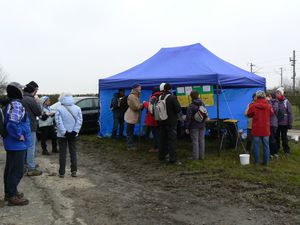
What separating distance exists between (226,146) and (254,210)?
528cm

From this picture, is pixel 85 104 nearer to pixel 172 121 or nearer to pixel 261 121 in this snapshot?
pixel 172 121

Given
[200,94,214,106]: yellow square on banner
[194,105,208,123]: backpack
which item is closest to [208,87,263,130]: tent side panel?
[200,94,214,106]: yellow square on banner

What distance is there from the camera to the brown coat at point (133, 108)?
1039 centimetres

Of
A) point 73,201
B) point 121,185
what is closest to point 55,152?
point 121,185

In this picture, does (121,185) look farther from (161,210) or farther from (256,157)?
(256,157)

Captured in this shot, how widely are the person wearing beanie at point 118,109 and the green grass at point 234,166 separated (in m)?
1.14

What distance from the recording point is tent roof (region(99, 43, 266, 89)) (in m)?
9.90

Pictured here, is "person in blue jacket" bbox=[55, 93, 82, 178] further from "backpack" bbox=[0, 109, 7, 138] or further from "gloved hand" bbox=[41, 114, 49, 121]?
"gloved hand" bbox=[41, 114, 49, 121]

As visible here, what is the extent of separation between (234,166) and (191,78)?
2.63 meters

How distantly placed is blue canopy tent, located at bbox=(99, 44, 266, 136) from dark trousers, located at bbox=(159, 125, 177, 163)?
1408mm

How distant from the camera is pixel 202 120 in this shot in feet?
28.7

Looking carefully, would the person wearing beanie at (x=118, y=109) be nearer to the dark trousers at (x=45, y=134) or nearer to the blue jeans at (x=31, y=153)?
the dark trousers at (x=45, y=134)

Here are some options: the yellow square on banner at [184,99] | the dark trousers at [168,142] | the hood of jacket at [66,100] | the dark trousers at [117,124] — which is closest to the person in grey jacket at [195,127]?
the dark trousers at [168,142]

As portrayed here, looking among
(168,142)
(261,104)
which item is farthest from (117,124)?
(261,104)
